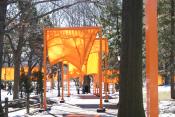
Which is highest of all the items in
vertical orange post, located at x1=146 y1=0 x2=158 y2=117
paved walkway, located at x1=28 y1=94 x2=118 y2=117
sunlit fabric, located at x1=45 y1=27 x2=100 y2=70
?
sunlit fabric, located at x1=45 y1=27 x2=100 y2=70

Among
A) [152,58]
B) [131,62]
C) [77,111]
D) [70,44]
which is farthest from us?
[70,44]

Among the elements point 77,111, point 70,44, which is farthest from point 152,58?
point 70,44

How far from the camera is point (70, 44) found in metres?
28.7

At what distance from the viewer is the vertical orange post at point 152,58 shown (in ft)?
37.3

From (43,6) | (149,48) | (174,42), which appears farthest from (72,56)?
(149,48)

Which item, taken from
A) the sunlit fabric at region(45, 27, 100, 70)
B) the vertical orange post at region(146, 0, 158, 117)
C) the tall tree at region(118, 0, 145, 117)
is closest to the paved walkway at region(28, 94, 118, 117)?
the sunlit fabric at region(45, 27, 100, 70)

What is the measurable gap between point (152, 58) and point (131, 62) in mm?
2614

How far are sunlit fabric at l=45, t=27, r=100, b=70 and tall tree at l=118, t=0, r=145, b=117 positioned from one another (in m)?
12.2

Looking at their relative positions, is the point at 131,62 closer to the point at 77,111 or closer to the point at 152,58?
the point at 152,58

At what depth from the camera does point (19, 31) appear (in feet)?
87.1

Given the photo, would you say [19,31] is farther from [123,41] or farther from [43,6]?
[123,41]

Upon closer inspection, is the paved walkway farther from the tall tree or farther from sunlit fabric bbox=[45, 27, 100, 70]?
the tall tree

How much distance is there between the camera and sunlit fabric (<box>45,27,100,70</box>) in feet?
89.1

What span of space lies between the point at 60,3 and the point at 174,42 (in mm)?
13913
